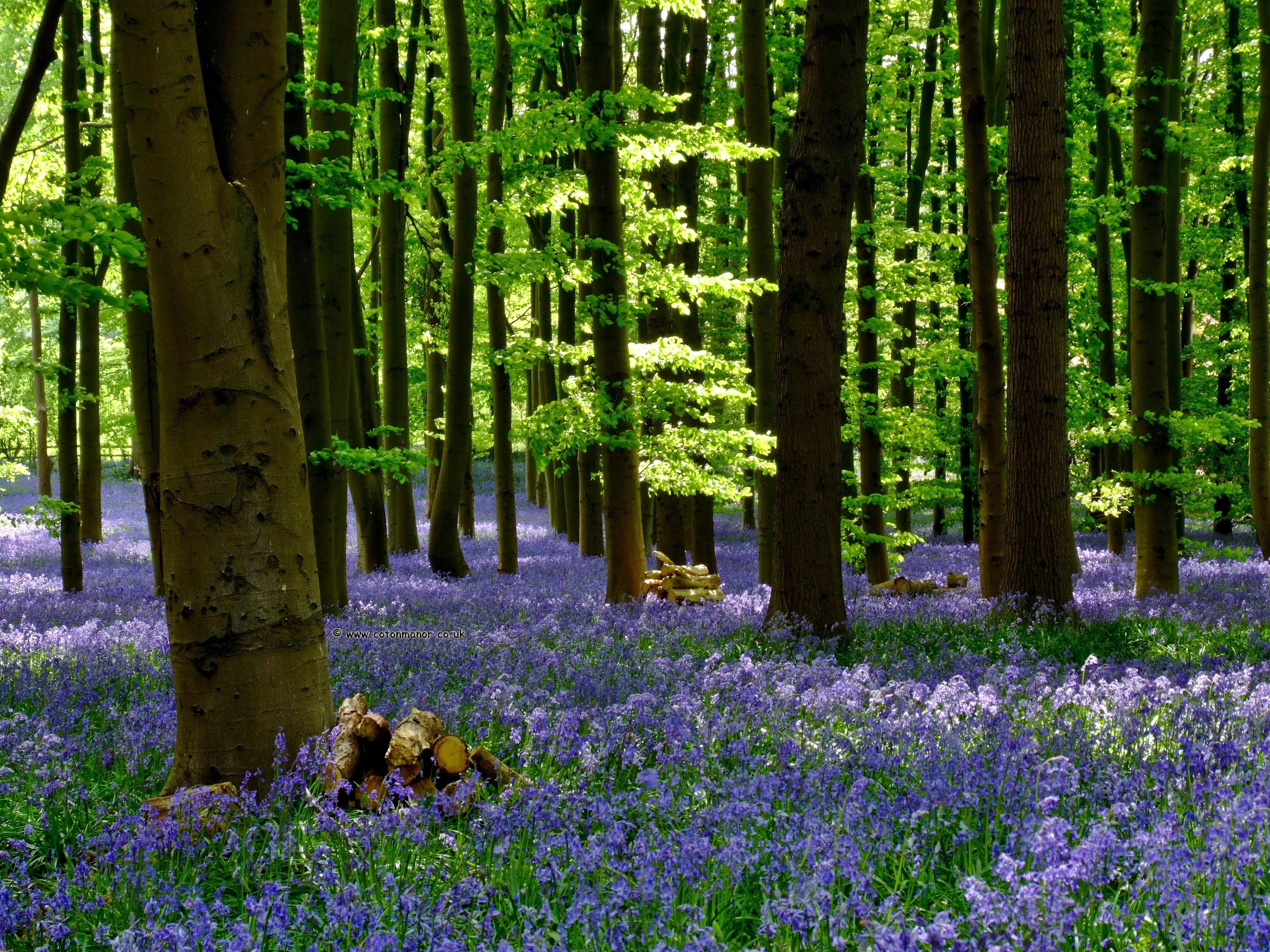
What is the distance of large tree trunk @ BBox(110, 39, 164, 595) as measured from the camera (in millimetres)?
9414

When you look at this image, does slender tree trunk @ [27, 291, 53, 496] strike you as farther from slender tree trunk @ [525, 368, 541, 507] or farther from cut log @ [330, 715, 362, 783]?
cut log @ [330, 715, 362, 783]

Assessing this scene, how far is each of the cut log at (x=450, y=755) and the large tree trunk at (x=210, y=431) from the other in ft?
1.92

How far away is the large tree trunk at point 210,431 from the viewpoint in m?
3.83

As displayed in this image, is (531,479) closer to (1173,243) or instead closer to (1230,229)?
(1230,229)

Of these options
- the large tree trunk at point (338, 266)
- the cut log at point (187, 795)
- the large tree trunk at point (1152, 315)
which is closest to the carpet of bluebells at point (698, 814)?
the cut log at point (187, 795)

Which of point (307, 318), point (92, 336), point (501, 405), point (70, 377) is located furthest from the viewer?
point (92, 336)

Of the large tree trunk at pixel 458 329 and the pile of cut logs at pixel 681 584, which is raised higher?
the large tree trunk at pixel 458 329

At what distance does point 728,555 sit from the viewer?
19703 millimetres

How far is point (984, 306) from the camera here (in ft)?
34.2

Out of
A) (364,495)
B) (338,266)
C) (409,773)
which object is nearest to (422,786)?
(409,773)

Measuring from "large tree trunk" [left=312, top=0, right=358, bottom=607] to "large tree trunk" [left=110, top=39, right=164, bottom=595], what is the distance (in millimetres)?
1668

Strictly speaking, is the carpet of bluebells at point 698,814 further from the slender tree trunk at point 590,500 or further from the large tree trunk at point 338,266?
the slender tree trunk at point 590,500

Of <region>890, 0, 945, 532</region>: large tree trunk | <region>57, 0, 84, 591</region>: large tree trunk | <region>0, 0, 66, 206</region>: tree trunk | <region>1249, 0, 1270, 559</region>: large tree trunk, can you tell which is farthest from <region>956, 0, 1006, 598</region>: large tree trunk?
<region>57, 0, 84, 591</region>: large tree trunk

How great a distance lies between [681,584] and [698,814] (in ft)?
27.1
